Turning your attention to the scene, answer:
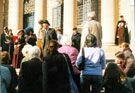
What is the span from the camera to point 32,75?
20.6 ft

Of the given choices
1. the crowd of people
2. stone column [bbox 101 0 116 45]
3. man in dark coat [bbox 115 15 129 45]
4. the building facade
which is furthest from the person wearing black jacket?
stone column [bbox 101 0 116 45]

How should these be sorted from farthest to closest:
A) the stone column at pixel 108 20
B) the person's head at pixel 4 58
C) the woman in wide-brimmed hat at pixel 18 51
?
1. the stone column at pixel 108 20
2. the woman in wide-brimmed hat at pixel 18 51
3. the person's head at pixel 4 58

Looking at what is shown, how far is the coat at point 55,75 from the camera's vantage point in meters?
5.91

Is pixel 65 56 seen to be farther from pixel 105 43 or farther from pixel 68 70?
pixel 105 43

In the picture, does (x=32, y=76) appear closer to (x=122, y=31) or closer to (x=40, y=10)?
(x=122, y=31)

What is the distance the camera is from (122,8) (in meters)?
17.4

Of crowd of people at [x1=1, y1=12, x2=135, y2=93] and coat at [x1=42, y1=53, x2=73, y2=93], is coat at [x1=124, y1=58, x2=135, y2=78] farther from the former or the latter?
coat at [x1=42, y1=53, x2=73, y2=93]

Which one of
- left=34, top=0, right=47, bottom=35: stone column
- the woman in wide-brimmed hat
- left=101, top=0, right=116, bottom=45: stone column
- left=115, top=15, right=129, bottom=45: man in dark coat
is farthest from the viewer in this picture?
left=34, top=0, right=47, bottom=35: stone column

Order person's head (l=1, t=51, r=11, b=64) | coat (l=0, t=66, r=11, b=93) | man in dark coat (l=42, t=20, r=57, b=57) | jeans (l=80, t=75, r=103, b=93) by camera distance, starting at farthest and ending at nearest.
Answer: man in dark coat (l=42, t=20, r=57, b=57)
jeans (l=80, t=75, r=103, b=93)
person's head (l=1, t=51, r=11, b=64)
coat (l=0, t=66, r=11, b=93)

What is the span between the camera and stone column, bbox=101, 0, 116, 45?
15.6 m

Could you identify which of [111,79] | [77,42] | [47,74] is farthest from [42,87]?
[77,42]

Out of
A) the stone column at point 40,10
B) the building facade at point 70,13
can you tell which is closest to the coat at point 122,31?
the building facade at point 70,13

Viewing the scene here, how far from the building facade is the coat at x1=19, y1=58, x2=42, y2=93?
8.43 ft

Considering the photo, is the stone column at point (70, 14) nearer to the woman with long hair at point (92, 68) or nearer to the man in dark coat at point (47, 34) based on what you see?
the man in dark coat at point (47, 34)
